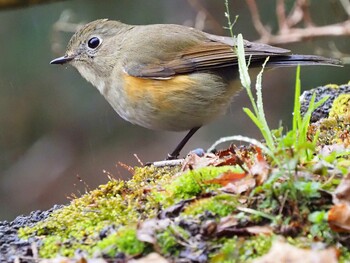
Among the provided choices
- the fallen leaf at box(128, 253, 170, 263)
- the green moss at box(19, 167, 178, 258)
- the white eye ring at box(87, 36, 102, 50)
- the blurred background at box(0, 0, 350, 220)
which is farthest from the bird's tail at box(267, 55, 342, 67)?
the blurred background at box(0, 0, 350, 220)

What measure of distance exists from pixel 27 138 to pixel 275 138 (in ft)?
27.0

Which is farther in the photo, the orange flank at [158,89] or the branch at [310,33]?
the branch at [310,33]

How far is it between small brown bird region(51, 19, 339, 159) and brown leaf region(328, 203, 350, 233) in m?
2.50

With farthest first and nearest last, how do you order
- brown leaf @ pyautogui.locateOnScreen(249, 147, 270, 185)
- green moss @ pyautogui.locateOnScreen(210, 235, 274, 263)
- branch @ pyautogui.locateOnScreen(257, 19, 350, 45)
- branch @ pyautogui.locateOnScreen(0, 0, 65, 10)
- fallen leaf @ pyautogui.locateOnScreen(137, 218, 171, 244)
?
branch @ pyautogui.locateOnScreen(0, 0, 65, 10) → branch @ pyautogui.locateOnScreen(257, 19, 350, 45) → brown leaf @ pyautogui.locateOnScreen(249, 147, 270, 185) → fallen leaf @ pyautogui.locateOnScreen(137, 218, 171, 244) → green moss @ pyautogui.locateOnScreen(210, 235, 274, 263)

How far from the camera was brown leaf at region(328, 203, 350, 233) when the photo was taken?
2.66 meters

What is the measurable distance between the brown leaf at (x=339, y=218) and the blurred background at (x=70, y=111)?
767 centimetres

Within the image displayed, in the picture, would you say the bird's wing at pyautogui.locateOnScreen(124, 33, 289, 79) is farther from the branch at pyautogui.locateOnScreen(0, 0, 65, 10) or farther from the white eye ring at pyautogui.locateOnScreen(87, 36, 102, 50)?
the branch at pyautogui.locateOnScreen(0, 0, 65, 10)

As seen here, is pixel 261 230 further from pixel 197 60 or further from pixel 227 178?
pixel 197 60

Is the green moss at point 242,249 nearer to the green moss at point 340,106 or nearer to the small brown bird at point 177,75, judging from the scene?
the green moss at point 340,106

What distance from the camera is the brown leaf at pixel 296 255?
244 centimetres

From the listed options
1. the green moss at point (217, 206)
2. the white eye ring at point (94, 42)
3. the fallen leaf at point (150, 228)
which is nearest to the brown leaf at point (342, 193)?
the green moss at point (217, 206)

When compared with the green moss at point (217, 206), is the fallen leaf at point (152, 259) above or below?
above

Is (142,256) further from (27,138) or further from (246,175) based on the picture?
(27,138)

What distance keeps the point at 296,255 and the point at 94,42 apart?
3.92 metres
